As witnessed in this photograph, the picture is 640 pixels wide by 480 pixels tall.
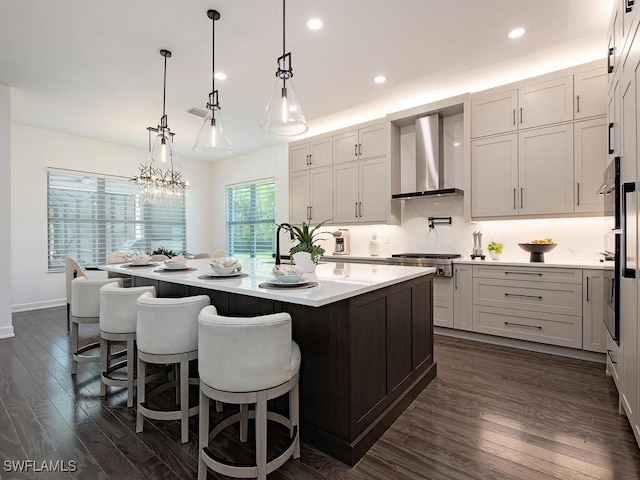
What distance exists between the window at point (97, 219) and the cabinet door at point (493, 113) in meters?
5.23

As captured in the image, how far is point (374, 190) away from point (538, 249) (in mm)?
2168

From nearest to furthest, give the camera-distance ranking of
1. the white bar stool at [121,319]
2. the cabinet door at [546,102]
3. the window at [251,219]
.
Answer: the white bar stool at [121,319], the cabinet door at [546,102], the window at [251,219]

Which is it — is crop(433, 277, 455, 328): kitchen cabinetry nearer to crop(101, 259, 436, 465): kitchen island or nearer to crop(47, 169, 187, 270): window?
crop(101, 259, 436, 465): kitchen island

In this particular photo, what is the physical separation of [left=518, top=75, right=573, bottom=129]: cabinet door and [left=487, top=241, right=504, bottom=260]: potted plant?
137 cm

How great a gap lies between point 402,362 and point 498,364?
137cm

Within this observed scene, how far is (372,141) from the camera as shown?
4.70 meters

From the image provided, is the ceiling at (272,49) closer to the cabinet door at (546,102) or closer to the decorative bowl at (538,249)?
the cabinet door at (546,102)

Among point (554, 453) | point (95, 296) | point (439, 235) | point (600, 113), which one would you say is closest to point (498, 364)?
point (554, 453)

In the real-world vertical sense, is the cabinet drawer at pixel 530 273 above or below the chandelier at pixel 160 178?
below

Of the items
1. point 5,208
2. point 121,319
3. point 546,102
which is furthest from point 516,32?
point 5,208

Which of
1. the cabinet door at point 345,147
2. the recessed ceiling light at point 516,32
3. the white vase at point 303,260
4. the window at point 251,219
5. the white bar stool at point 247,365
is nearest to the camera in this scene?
the white bar stool at point 247,365

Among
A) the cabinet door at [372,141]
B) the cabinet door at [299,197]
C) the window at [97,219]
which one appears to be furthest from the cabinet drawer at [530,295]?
the window at [97,219]

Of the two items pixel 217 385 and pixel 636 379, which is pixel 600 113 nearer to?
pixel 636 379

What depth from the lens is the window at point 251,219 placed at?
266 inches
